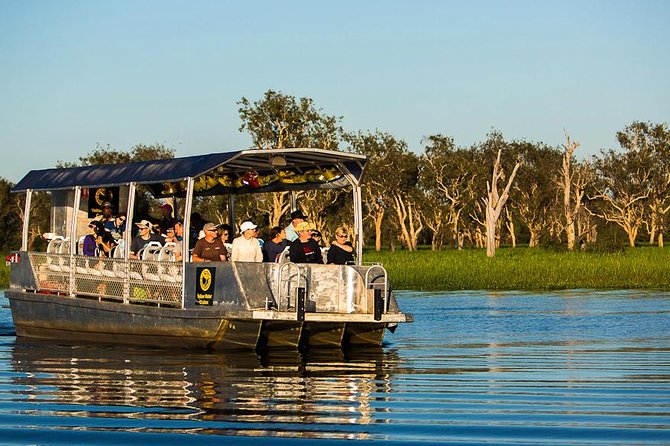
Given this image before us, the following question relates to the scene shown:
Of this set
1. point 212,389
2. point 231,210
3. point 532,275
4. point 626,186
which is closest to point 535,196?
point 626,186

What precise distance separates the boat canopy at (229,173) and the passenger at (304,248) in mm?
1084

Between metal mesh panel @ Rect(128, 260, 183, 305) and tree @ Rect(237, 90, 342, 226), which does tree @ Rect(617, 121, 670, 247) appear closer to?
tree @ Rect(237, 90, 342, 226)

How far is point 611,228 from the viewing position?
130m

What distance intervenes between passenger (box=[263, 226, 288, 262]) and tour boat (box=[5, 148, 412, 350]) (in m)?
0.71

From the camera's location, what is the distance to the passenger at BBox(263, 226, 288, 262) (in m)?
18.7

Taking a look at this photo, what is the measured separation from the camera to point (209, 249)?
696 inches

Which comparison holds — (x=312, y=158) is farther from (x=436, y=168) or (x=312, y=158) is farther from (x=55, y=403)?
(x=436, y=168)

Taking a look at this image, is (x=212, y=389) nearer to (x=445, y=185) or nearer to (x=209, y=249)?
(x=209, y=249)

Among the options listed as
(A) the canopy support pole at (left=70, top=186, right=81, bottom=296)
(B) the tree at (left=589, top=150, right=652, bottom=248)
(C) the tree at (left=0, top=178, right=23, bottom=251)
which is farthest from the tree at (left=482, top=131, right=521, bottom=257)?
(A) the canopy support pole at (left=70, top=186, right=81, bottom=296)

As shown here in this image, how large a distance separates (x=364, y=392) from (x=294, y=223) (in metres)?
5.40

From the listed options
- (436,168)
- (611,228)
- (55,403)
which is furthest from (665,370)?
(611,228)

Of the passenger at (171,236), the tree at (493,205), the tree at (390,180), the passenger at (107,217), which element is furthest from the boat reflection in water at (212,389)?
the tree at (390,180)

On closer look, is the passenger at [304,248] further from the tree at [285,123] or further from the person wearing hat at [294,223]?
the tree at [285,123]

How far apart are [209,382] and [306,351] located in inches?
160
